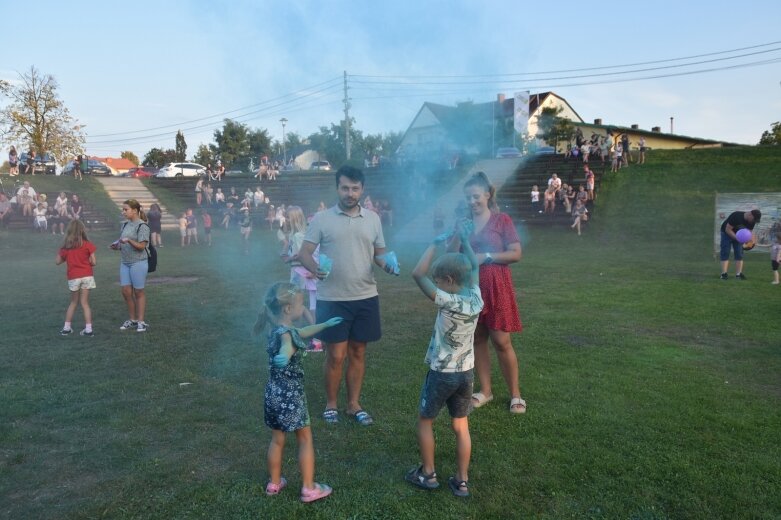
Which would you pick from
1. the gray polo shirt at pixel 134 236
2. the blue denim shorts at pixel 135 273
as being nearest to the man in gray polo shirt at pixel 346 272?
the gray polo shirt at pixel 134 236

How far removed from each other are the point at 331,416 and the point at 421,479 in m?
1.21

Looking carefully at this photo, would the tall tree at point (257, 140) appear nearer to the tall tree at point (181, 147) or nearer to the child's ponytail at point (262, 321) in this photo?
the child's ponytail at point (262, 321)

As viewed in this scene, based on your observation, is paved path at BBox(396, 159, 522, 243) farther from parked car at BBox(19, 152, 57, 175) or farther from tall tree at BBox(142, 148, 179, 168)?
tall tree at BBox(142, 148, 179, 168)

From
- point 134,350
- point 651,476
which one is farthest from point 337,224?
point 134,350

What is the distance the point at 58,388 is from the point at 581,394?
4.83 m

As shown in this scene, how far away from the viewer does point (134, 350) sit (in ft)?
21.8

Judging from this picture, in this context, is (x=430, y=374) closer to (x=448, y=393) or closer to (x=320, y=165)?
(x=448, y=393)

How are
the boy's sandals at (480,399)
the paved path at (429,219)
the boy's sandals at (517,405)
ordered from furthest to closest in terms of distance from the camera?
1. the paved path at (429,219)
2. the boy's sandals at (480,399)
3. the boy's sandals at (517,405)

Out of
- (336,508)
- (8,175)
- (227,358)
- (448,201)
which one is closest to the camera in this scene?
(336,508)

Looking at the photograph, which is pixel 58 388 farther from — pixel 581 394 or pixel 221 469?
pixel 581 394

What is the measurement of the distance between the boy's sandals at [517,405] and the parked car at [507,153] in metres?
26.4

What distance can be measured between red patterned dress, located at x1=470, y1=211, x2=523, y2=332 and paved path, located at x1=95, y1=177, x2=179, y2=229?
25.7 m

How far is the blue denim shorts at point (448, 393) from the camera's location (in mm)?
3357

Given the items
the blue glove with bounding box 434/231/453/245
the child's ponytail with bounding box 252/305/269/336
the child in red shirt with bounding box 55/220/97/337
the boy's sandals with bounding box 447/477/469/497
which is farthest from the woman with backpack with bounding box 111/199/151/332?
the boy's sandals with bounding box 447/477/469/497
